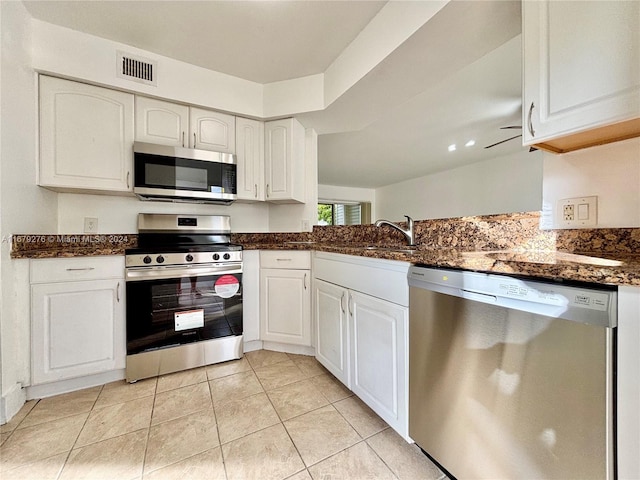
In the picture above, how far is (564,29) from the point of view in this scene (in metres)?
0.89

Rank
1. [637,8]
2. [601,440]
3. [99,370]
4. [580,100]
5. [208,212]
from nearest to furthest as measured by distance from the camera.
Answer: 1. [601,440]
2. [637,8]
3. [580,100]
4. [99,370]
5. [208,212]

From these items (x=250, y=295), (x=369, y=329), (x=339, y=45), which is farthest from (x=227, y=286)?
(x=339, y=45)

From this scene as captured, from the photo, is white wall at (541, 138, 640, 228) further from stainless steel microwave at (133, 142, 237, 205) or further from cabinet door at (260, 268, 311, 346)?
stainless steel microwave at (133, 142, 237, 205)

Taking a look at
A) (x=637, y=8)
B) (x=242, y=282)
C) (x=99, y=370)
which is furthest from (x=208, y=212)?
(x=637, y=8)

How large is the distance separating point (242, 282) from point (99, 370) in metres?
1.02

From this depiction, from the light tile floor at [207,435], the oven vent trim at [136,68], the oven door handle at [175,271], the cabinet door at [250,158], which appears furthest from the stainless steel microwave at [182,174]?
the light tile floor at [207,435]

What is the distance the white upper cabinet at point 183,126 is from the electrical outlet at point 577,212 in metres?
2.32

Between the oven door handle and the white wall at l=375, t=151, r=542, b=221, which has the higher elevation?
the white wall at l=375, t=151, r=542, b=221

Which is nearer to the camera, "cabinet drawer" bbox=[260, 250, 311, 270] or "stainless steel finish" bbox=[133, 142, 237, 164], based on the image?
"stainless steel finish" bbox=[133, 142, 237, 164]

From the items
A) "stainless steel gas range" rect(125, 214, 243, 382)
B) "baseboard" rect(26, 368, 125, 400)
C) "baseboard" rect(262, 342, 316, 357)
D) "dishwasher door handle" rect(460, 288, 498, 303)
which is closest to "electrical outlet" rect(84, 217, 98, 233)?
"stainless steel gas range" rect(125, 214, 243, 382)

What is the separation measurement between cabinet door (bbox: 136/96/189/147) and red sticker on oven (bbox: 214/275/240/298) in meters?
1.17

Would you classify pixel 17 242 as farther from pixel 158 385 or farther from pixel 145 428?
pixel 145 428

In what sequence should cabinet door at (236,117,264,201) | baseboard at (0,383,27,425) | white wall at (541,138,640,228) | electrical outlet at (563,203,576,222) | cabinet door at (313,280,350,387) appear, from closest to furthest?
1. white wall at (541,138,640,228)
2. electrical outlet at (563,203,576,222)
3. baseboard at (0,383,27,425)
4. cabinet door at (313,280,350,387)
5. cabinet door at (236,117,264,201)

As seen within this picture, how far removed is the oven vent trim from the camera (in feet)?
6.12
